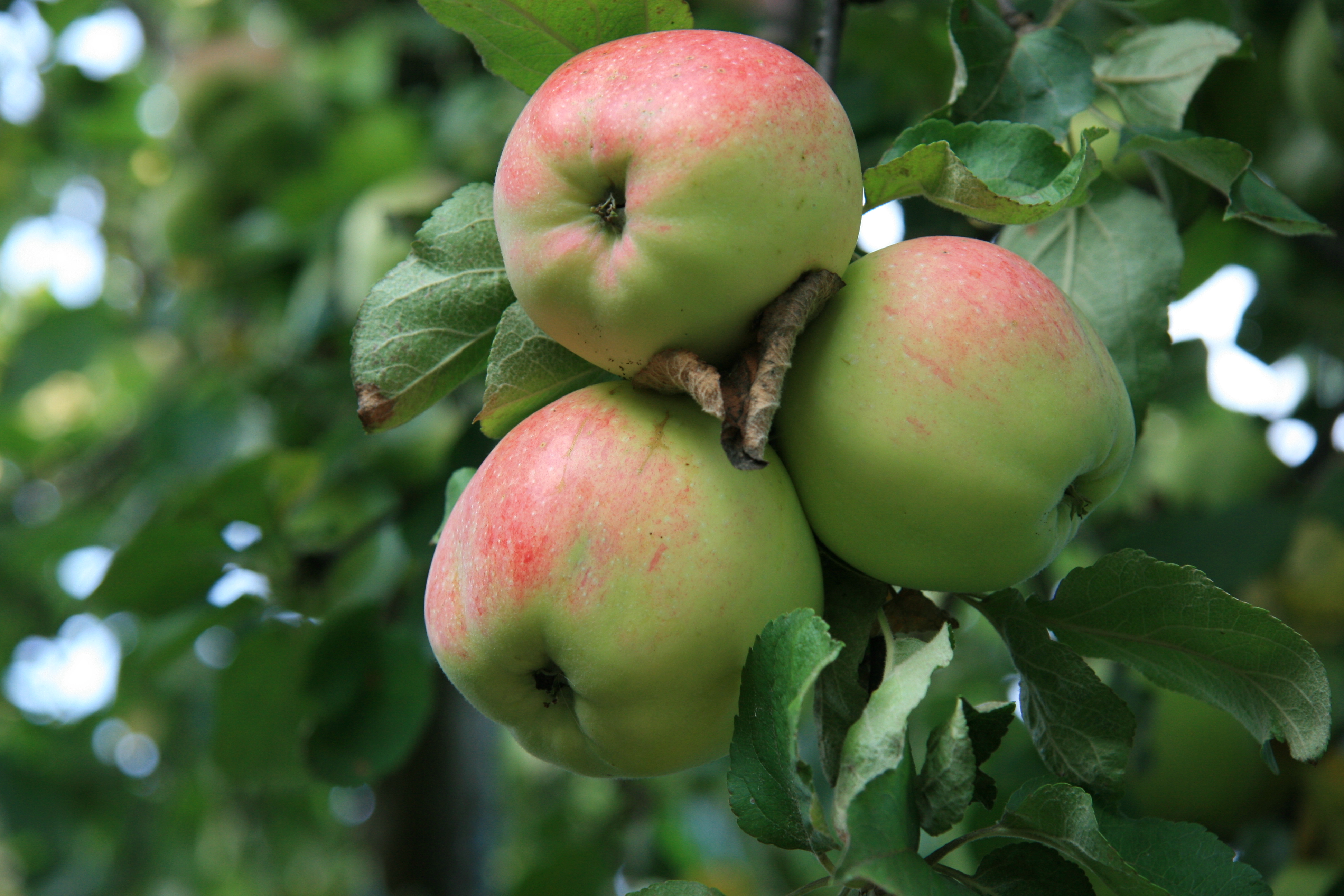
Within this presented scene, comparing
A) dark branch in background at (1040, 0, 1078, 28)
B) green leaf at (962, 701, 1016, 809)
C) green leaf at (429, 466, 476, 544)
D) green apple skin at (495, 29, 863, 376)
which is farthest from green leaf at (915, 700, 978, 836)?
dark branch in background at (1040, 0, 1078, 28)

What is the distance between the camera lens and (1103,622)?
626 mm

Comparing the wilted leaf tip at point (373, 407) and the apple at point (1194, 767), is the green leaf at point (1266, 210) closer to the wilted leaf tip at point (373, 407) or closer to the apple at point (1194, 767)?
the wilted leaf tip at point (373, 407)

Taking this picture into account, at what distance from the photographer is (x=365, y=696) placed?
108cm

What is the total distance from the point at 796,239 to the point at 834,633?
0.79 ft

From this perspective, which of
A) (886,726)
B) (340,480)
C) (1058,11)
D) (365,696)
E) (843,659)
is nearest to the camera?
(886,726)

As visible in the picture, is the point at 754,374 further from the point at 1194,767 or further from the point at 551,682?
the point at 1194,767

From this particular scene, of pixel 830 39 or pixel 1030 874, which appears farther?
pixel 830 39

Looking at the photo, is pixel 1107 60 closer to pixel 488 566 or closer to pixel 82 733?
pixel 488 566

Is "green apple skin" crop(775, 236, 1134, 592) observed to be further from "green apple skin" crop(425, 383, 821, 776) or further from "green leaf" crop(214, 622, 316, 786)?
"green leaf" crop(214, 622, 316, 786)

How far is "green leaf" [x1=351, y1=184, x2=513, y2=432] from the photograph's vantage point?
65 centimetres

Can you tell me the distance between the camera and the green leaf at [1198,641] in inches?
22.4

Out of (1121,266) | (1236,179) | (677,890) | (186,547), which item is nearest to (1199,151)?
(1236,179)

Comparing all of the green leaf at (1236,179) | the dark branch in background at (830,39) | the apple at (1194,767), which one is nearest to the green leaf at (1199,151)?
the green leaf at (1236,179)

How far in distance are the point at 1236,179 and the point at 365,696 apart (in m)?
0.91
